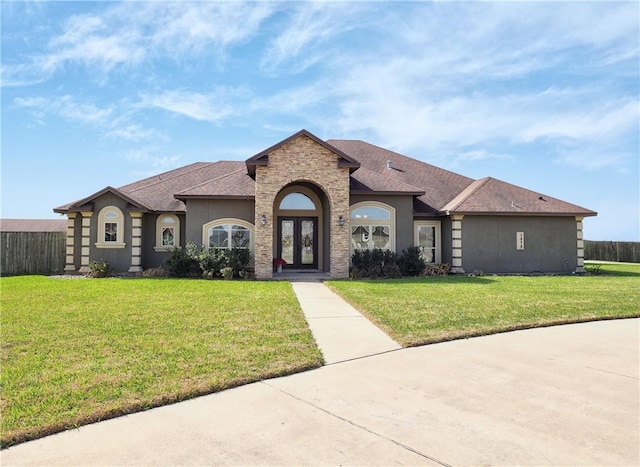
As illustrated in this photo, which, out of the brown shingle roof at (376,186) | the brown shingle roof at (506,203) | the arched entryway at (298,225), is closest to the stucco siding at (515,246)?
the brown shingle roof at (506,203)

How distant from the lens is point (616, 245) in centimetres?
3331

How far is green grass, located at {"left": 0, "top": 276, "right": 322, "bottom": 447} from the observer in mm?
4039

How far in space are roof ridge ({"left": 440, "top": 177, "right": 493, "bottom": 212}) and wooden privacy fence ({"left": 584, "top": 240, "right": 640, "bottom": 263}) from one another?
717 inches

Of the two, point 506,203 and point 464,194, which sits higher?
point 464,194

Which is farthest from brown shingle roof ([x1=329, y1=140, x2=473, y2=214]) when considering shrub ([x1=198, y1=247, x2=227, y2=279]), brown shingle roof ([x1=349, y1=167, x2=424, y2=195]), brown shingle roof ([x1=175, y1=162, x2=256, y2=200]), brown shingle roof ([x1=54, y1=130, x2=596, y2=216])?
shrub ([x1=198, y1=247, x2=227, y2=279])

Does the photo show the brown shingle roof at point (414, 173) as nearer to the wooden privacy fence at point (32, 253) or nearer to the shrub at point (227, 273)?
the shrub at point (227, 273)

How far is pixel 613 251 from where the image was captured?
33.4 metres

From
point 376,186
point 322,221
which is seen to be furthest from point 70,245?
point 376,186

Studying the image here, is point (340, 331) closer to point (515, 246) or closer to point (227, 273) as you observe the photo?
point (227, 273)

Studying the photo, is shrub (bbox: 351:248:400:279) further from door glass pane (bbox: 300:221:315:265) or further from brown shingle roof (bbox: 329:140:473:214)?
brown shingle roof (bbox: 329:140:473:214)

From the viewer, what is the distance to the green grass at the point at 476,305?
753cm

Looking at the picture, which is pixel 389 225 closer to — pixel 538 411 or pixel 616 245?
pixel 538 411

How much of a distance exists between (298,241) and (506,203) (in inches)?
391

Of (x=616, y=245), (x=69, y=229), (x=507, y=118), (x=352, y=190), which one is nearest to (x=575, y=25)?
(x=507, y=118)
